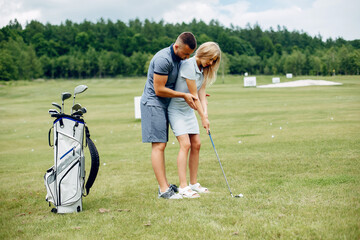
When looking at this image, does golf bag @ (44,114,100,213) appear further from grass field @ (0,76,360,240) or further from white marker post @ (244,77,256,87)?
white marker post @ (244,77,256,87)

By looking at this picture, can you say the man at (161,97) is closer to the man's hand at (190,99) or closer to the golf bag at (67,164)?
the man's hand at (190,99)

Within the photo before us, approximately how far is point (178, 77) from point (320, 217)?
2688mm

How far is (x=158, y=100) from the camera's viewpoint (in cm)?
554

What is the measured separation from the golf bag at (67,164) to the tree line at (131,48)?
8171cm

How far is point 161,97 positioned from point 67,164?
63.2 inches

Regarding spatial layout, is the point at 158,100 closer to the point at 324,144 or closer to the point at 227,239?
the point at 227,239

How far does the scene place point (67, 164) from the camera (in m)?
4.87

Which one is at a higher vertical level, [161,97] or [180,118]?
[161,97]

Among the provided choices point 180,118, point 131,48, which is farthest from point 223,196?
point 131,48

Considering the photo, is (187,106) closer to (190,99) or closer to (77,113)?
(190,99)

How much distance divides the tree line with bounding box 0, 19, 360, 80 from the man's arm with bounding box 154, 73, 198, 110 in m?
80.6

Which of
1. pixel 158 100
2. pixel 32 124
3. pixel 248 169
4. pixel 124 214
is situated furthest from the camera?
pixel 32 124

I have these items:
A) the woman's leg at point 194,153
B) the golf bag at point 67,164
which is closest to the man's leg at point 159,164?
the woman's leg at point 194,153

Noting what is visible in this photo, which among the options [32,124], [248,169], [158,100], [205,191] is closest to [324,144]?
[248,169]
